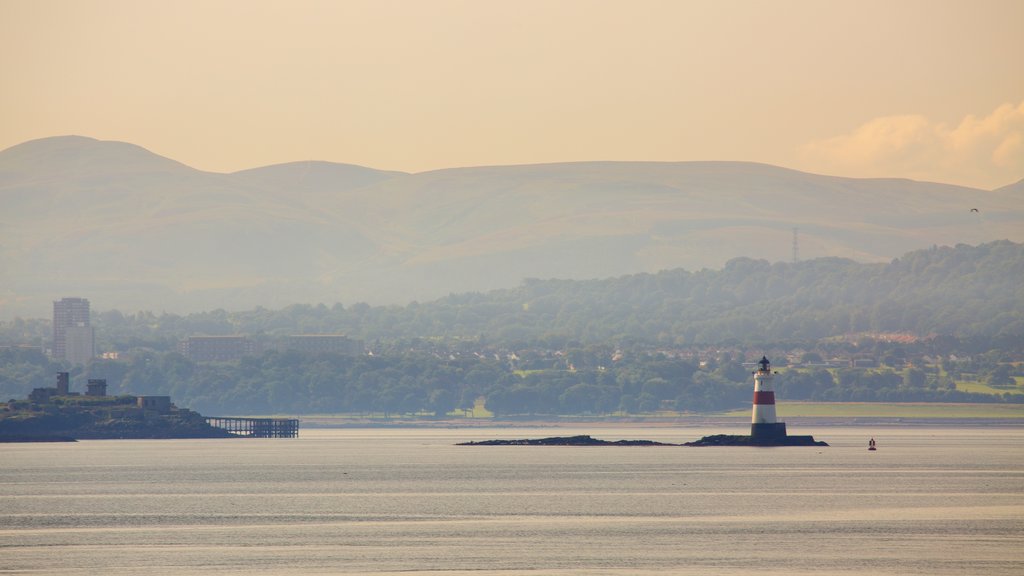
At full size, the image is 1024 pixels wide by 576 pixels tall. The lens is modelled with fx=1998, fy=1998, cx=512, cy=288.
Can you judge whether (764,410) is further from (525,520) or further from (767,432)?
(525,520)

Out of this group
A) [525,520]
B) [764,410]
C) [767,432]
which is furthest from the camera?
[767,432]

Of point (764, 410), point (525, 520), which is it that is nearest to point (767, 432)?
point (764, 410)

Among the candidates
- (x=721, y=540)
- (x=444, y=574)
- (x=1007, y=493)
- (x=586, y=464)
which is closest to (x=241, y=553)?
(x=444, y=574)

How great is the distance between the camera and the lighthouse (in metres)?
183

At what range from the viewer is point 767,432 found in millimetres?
193375

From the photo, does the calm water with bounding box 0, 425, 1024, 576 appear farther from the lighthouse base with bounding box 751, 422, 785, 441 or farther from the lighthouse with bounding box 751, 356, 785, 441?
the lighthouse base with bounding box 751, 422, 785, 441

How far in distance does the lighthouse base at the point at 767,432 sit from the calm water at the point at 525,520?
6.81m

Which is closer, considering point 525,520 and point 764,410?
point 525,520

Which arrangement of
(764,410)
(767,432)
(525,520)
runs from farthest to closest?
(767,432)
(764,410)
(525,520)

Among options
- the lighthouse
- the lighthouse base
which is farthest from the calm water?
the lighthouse base

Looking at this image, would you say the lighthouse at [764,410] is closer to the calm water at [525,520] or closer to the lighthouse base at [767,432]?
the lighthouse base at [767,432]

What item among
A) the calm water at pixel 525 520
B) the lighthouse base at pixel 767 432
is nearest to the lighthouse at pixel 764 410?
the lighthouse base at pixel 767 432

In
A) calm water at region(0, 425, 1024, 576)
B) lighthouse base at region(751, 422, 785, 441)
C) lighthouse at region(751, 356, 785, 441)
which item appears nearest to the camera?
calm water at region(0, 425, 1024, 576)

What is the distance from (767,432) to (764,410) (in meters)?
2.72
